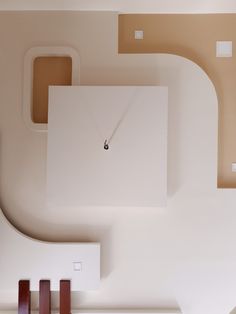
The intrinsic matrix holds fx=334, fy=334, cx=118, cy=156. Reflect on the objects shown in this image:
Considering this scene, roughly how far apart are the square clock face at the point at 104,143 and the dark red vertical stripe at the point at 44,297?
1.40ft

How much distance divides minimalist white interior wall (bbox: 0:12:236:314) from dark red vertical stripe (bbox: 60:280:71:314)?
71 millimetres

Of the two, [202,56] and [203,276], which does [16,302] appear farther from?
[202,56]

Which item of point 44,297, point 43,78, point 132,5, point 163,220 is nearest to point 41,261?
point 44,297

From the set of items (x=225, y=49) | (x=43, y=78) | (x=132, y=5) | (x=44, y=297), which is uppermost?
(x=132, y=5)

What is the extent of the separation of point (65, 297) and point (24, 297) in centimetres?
21

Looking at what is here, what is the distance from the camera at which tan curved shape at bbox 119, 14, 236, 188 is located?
5.86ft

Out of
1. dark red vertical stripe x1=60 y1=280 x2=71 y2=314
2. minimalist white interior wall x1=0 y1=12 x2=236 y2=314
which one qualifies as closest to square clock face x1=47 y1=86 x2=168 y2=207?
minimalist white interior wall x1=0 y1=12 x2=236 y2=314

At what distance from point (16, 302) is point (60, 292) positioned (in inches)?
10.6

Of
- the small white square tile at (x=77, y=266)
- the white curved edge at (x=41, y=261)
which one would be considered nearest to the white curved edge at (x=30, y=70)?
the white curved edge at (x=41, y=261)

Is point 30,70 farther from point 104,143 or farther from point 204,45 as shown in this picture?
point 204,45

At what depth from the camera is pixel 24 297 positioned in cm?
169

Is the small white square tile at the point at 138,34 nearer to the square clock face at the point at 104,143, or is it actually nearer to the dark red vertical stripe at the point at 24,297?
the square clock face at the point at 104,143

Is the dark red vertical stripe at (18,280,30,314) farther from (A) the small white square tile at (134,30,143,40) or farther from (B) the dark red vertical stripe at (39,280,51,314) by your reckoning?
(A) the small white square tile at (134,30,143,40)

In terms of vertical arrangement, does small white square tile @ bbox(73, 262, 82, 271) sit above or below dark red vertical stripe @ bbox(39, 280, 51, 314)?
above
